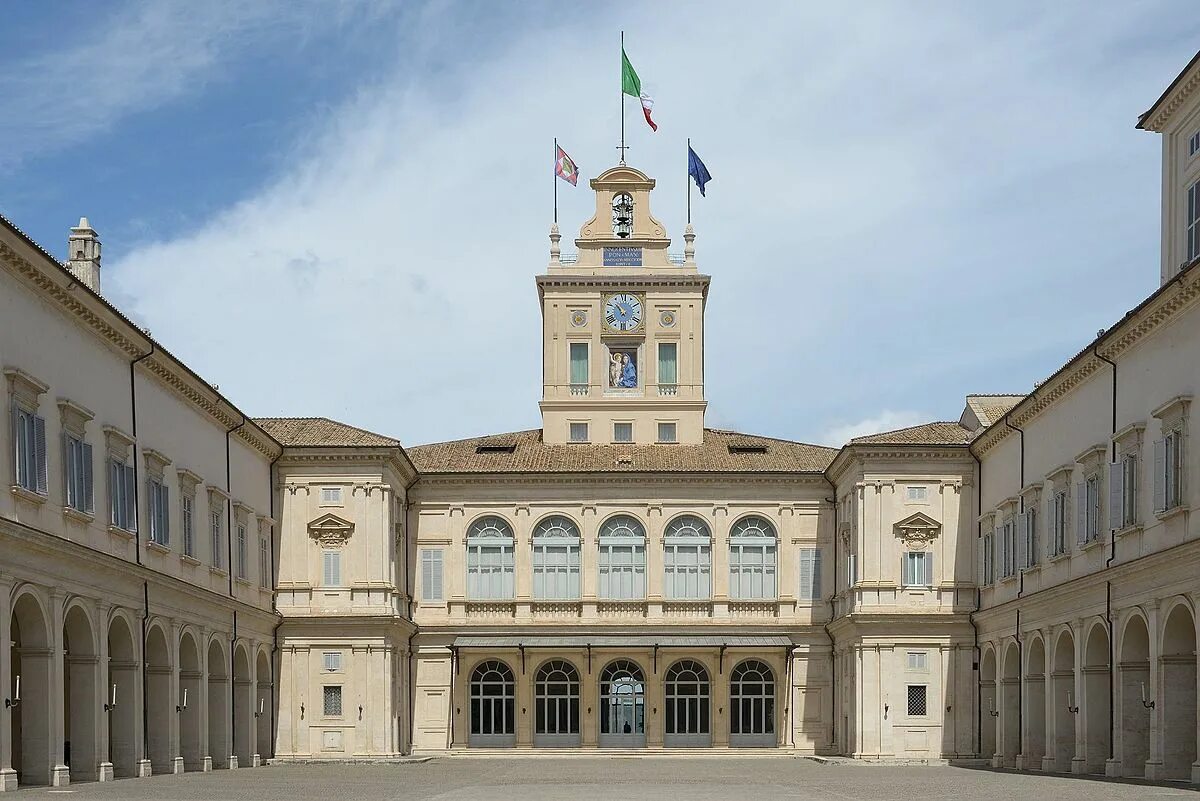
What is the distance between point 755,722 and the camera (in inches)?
2470

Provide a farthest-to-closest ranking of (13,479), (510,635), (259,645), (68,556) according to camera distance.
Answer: (510,635)
(259,645)
(68,556)
(13,479)

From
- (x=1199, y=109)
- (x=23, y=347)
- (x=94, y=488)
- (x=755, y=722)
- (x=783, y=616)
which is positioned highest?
(x=1199, y=109)

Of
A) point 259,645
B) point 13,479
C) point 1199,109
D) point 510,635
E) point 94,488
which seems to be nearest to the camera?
point 13,479

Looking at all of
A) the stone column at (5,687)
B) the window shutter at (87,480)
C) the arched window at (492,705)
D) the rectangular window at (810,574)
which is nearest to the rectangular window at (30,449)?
the stone column at (5,687)

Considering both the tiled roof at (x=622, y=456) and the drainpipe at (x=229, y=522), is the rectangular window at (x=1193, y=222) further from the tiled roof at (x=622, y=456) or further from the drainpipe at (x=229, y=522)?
the drainpipe at (x=229, y=522)

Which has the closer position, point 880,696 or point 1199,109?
point 1199,109

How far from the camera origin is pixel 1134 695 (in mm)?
39219

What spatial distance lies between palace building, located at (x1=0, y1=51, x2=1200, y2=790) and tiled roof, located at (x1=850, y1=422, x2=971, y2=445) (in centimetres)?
16

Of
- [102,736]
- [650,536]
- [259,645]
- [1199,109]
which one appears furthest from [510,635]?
[1199,109]

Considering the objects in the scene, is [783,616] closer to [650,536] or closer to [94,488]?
[650,536]

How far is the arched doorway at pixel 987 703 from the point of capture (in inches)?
2132

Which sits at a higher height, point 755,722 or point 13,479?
point 13,479

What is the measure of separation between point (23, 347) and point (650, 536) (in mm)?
32104

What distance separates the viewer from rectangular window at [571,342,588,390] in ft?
226
